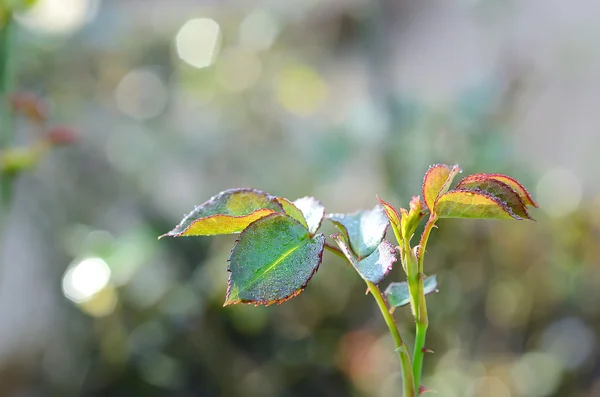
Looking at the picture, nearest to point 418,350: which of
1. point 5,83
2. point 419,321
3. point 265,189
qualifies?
point 419,321

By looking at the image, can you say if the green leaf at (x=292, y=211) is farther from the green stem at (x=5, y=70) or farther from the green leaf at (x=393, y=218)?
the green stem at (x=5, y=70)

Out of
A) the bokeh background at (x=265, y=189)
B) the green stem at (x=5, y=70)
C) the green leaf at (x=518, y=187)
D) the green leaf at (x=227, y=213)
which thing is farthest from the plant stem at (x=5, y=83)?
the green leaf at (x=518, y=187)

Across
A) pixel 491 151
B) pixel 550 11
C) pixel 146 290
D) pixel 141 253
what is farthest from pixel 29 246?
pixel 550 11

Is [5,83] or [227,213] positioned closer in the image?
[227,213]

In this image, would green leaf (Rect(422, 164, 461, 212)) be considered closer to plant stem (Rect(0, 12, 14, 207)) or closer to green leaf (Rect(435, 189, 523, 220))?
green leaf (Rect(435, 189, 523, 220))

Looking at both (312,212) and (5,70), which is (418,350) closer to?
(312,212)

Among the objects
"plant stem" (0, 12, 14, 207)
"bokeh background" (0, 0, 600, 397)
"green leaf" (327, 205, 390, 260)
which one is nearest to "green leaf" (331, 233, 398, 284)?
"green leaf" (327, 205, 390, 260)

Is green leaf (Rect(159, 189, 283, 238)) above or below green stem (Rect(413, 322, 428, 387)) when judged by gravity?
above
